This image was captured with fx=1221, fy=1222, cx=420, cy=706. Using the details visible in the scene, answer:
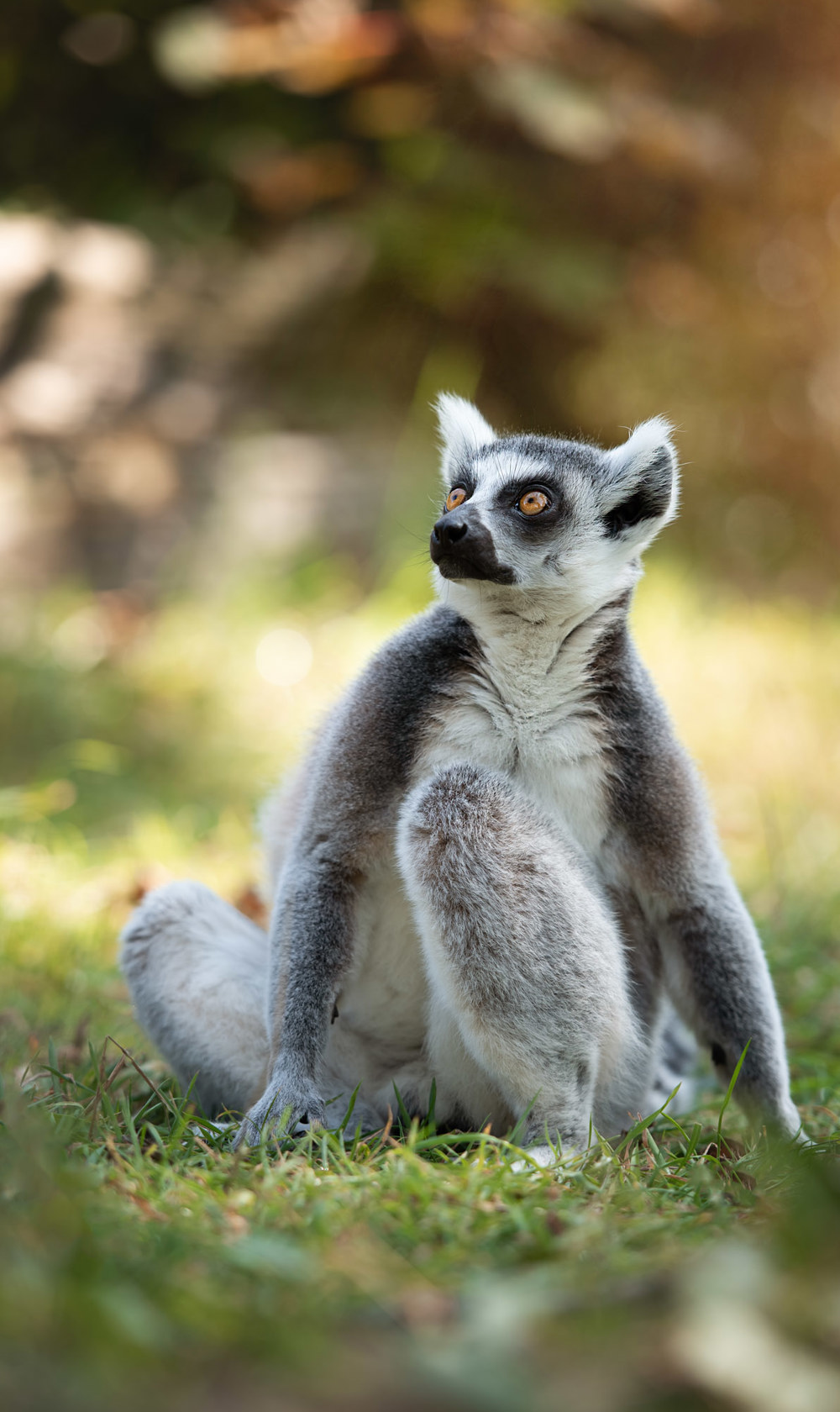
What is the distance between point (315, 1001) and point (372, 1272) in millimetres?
1184

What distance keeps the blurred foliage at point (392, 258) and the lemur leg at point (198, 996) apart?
5.54m

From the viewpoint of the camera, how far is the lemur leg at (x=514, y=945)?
2.59 meters

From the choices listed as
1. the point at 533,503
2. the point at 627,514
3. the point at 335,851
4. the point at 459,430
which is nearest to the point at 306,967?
the point at 335,851

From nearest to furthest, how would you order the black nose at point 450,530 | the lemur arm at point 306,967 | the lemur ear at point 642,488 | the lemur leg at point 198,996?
1. the lemur arm at point 306,967
2. the black nose at point 450,530
3. the lemur leg at point 198,996
4. the lemur ear at point 642,488

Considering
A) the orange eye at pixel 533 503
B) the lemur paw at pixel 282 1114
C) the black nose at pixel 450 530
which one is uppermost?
the orange eye at pixel 533 503

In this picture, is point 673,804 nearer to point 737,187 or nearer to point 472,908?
point 472,908

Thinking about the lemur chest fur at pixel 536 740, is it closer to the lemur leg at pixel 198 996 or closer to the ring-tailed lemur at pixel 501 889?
the ring-tailed lemur at pixel 501 889

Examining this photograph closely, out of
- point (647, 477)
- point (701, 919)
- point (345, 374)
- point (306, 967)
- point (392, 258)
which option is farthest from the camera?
point (345, 374)

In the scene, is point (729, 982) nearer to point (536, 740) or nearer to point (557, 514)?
point (536, 740)

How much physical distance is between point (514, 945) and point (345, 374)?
7.83 metres

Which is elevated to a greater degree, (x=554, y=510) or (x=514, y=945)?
(x=554, y=510)

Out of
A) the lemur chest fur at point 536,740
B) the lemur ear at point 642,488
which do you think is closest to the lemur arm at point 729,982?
the lemur chest fur at point 536,740

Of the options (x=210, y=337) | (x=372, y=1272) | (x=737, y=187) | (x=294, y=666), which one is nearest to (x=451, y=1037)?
(x=372, y=1272)

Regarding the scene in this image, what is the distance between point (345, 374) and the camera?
31.9 ft
